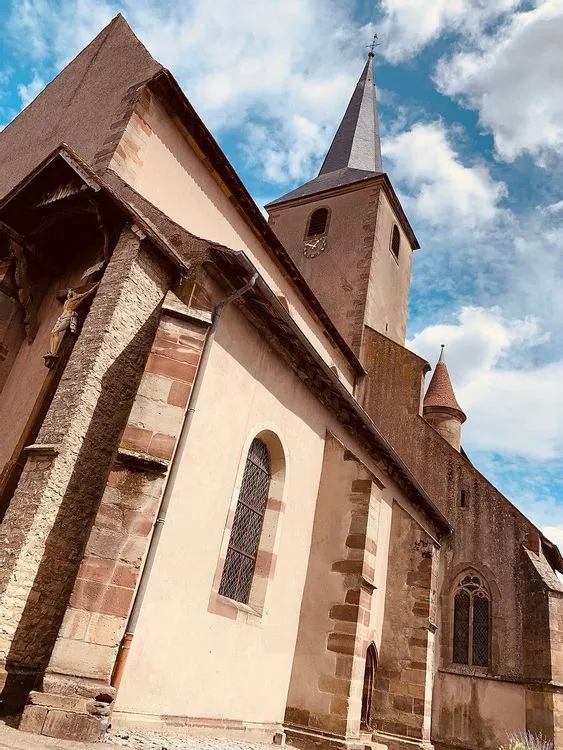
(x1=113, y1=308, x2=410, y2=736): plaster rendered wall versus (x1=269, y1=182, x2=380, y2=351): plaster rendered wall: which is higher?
(x1=269, y1=182, x2=380, y2=351): plaster rendered wall

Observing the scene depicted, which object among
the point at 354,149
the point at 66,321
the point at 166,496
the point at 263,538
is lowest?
the point at 166,496

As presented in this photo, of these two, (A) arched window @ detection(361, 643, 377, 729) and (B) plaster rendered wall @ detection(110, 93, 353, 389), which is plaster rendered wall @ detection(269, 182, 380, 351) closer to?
(B) plaster rendered wall @ detection(110, 93, 353, 389)

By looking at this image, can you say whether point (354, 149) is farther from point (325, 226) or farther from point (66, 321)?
point (66, 321)

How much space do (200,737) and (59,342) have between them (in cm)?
446

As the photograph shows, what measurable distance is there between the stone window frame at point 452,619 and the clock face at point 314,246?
11252mm

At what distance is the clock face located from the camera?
20266mm

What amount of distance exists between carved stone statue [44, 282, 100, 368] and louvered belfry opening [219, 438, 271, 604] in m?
2.80

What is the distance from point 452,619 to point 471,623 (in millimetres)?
409

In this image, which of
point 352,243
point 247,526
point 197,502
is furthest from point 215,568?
point 352,243

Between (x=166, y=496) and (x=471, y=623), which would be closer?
(x=166, y=496)

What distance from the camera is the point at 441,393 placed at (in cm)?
2128

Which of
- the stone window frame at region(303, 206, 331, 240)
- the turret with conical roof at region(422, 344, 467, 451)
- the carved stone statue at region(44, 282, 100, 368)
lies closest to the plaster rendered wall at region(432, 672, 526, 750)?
the turret with conical roof at region(422, 344, 467, 451)

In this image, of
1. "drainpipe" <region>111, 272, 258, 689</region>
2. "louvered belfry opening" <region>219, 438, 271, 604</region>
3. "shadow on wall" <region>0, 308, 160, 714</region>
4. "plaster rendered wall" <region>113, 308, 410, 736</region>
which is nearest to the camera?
"shadow on wall" <region>0, 308, 160, 714</region>

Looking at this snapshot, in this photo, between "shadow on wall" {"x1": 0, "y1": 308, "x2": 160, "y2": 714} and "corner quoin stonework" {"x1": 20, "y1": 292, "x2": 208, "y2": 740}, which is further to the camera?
"shadow on wall" {"x1": 0, "y1": 308, "x2": 160, "y2": 714}
